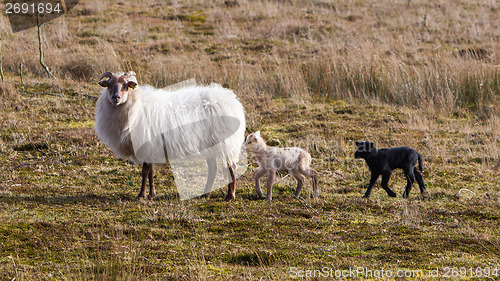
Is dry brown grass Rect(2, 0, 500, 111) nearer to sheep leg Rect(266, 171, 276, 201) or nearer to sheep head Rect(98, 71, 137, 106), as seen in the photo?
sheep leg Rect(266, 171, 276, 201)

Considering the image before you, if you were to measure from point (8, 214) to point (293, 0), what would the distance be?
84.8ft

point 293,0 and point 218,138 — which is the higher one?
point 293,0

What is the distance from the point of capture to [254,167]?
10273 mm

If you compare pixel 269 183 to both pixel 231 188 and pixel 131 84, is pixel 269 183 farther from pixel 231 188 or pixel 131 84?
pixel 131 84

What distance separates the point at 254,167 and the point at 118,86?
329cm

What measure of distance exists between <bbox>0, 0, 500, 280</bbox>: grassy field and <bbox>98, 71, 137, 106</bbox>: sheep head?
1.42 m

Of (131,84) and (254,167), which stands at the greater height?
(131,84)

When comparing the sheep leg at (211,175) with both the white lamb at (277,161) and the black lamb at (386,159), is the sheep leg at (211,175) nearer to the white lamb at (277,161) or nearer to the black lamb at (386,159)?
the white lamb at (277,161)

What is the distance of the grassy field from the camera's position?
20.3ft

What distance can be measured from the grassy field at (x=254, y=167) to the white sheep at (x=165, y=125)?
0.65 meters

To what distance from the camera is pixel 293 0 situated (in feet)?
102

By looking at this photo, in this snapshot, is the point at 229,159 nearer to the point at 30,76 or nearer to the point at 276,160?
the point at 276,160

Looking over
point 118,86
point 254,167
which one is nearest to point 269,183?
point 254,167

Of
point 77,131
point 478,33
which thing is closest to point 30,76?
point 77,131
